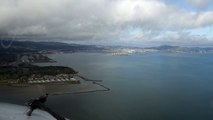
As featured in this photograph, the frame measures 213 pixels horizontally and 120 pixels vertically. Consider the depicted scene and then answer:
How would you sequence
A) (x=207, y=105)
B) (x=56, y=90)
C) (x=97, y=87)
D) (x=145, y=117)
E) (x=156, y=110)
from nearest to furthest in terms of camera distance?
(x=145, y=117)
(x=156, y=110)
(x=207, y=105)
(x=56, y=90)
(x=97, y=87)

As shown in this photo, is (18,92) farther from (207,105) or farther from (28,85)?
(207,105)

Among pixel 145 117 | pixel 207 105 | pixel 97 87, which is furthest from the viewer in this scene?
pixel 97 87

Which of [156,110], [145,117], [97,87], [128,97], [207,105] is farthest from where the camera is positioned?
[97,87]

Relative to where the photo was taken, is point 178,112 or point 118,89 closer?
point 178,112

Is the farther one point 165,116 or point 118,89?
point 118,89

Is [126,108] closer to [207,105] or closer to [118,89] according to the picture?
[207,105]

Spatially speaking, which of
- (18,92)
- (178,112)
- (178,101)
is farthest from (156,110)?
(18,92)

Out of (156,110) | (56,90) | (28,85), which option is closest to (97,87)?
(56,90)

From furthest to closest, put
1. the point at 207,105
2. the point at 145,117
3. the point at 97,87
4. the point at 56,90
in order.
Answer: the point at 97,87
the point at 56,90
the point at 207,105
the point at 145,117

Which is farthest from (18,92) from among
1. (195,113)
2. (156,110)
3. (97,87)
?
(195,113)
